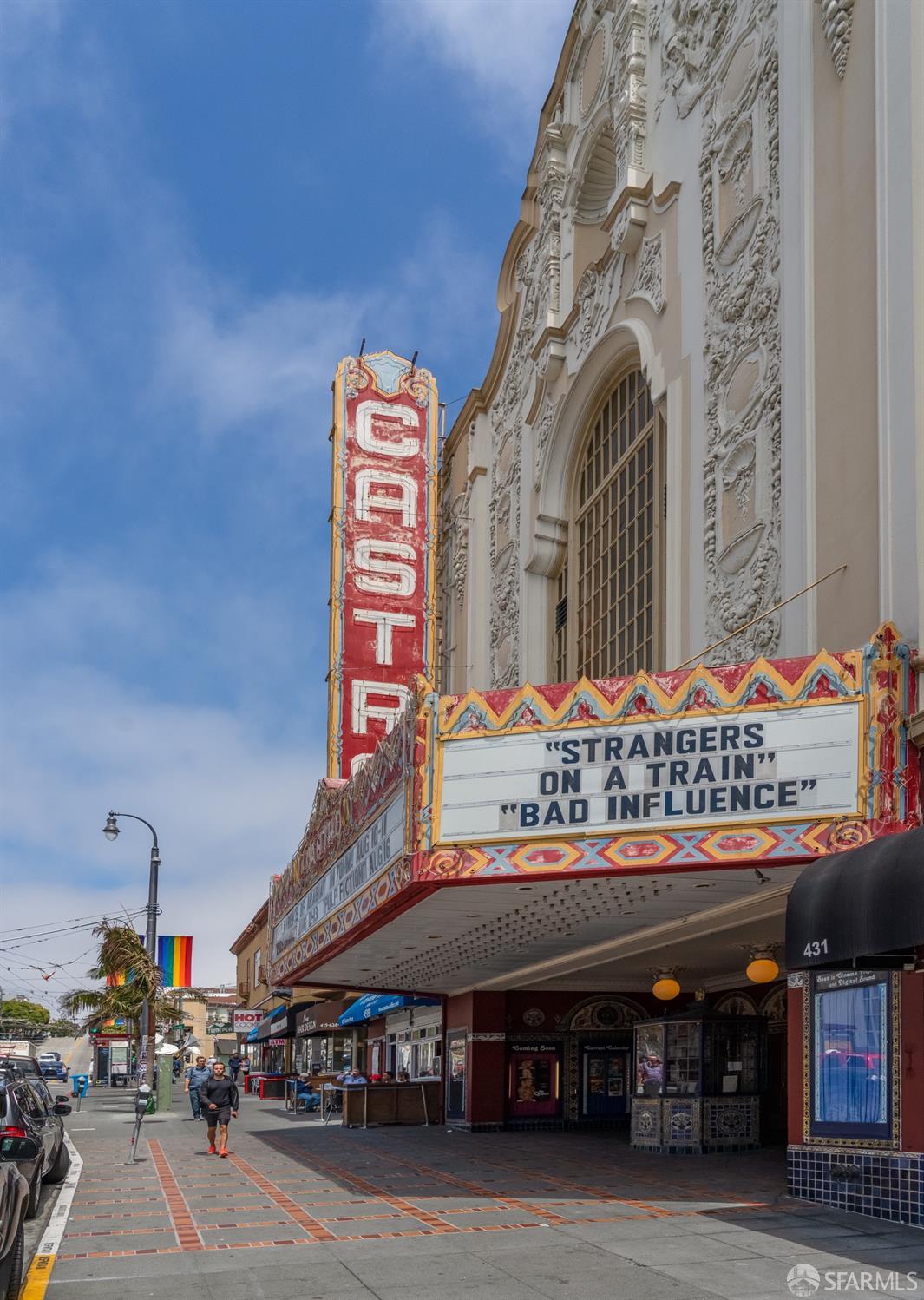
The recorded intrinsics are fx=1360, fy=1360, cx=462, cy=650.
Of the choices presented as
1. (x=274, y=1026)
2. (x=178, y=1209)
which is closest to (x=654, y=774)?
(x=178, y=1209)

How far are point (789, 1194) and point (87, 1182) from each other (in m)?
8.90

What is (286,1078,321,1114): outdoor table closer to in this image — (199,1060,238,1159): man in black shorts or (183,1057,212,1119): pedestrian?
(183,1057,212,1119): pedestrian

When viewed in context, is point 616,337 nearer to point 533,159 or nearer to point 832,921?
point 533,159

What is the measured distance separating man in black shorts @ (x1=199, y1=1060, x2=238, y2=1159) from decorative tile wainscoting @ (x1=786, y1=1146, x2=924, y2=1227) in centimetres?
1042

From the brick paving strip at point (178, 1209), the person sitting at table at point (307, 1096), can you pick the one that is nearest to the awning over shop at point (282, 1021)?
the person sitting at table at point (307, 1096)

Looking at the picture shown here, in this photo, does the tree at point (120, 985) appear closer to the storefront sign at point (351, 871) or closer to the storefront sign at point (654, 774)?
the storefront sign at point (351, 871)

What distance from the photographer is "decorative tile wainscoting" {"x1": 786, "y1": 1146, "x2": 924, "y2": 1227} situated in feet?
39.6

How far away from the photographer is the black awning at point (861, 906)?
1128cm

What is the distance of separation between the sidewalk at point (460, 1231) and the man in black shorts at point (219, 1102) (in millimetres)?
998

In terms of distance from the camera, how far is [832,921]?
12234mm

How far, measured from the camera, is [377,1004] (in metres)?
35.9

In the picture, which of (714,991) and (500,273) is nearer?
(714,991)

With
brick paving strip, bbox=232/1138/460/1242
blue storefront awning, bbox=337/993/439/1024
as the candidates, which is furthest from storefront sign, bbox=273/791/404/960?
blue storefront awning, bbox=337/993/439/1024

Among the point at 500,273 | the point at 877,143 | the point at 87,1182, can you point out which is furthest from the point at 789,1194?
the point at 500,273
